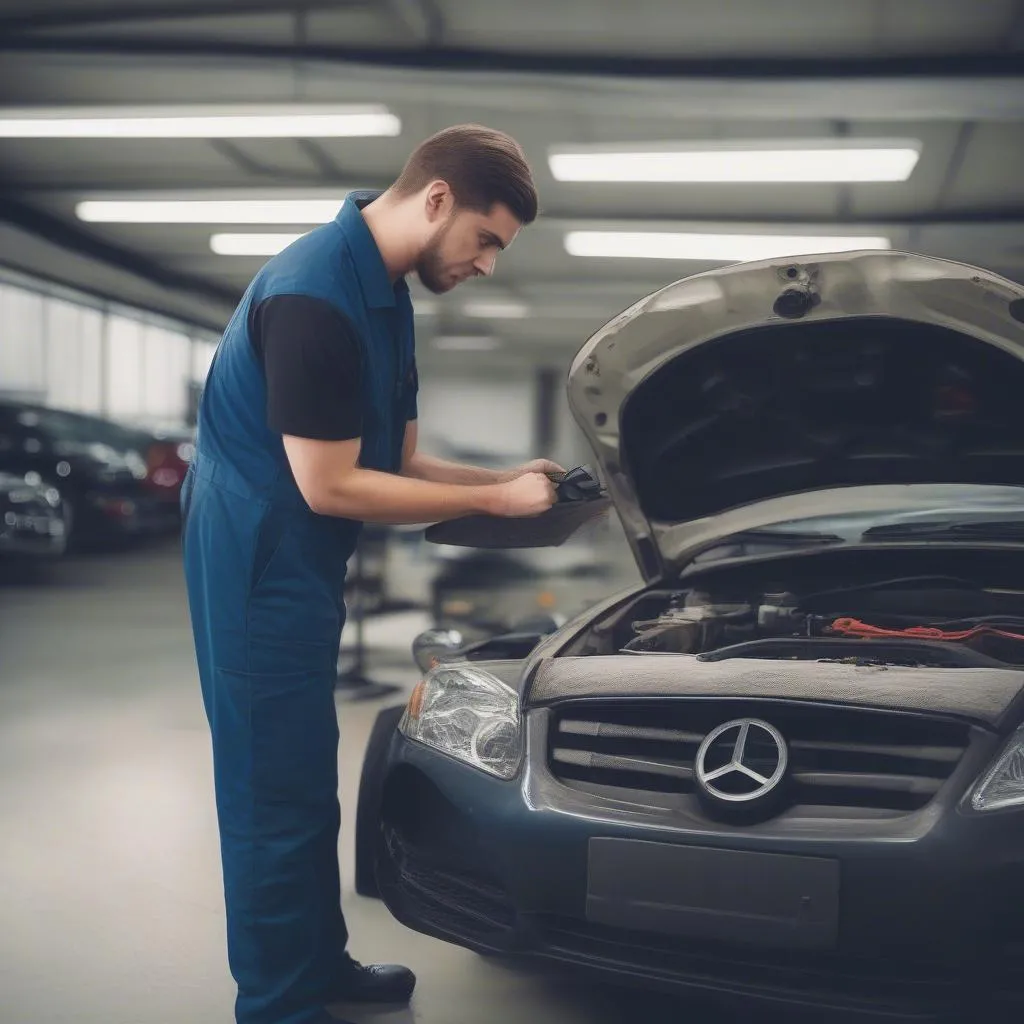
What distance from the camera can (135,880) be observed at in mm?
2682

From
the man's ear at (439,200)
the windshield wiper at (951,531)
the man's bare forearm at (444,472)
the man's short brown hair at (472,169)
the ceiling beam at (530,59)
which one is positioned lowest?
the windshield wiper at (951,531)

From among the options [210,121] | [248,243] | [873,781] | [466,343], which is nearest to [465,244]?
[873,781]

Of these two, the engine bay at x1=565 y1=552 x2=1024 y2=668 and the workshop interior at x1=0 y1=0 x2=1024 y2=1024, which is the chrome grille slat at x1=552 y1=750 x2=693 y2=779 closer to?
the workshop interior at x1=0 y1=0 x2=1024 y2=1024

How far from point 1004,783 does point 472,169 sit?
3.96 feet

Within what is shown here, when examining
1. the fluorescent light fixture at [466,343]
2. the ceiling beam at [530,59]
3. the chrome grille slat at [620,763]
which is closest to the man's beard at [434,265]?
the chrome grille slat at [620,763]

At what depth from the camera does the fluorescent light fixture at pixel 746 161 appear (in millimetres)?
7230

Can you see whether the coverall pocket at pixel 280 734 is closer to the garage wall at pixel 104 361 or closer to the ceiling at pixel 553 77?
the ceiling at pixel 553 77

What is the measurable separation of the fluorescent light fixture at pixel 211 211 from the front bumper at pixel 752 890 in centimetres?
796

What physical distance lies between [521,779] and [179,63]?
5569 millimetres

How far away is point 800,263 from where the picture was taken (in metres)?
2.07

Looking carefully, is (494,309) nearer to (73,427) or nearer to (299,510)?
(73,427)

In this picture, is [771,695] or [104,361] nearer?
[771,695]

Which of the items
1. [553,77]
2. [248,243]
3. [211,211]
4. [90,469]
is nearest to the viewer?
[553,77]

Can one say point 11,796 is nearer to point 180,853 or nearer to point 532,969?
point 180,853
